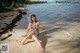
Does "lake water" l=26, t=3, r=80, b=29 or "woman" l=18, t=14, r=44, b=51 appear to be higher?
"woman" l=18, t=14, r=44, b=51

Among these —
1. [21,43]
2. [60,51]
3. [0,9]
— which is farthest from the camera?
[0,9]

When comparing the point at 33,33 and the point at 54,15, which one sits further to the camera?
the point at 54,15

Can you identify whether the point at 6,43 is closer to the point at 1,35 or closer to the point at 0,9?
the point at 1,35

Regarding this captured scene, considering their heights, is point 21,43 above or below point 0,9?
above

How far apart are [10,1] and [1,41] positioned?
78.4ft

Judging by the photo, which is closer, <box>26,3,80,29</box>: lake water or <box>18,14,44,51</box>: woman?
<box>18,14,44,51</box>: woman

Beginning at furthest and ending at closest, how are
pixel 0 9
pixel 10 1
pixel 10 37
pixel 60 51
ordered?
pixel 10 1 → pixel 0 9 → pixel 10 37 → pixel 60 51

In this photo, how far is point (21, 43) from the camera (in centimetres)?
888

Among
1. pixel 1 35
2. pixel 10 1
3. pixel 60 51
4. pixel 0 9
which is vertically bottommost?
pixel 10 1

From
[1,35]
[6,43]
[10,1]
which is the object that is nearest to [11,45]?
[6,43]

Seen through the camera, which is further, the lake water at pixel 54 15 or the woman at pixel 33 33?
the lake water at pixel 54 15

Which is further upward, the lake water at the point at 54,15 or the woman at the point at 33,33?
the woman at the point at 33,33

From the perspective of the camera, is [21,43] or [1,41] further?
[1,41]

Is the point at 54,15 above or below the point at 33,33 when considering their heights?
below
